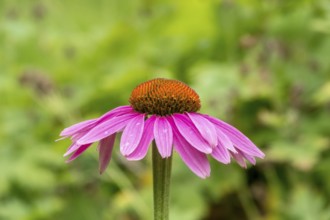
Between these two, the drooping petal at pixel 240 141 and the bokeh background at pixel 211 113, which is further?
the bokeh background at pixel 211 113

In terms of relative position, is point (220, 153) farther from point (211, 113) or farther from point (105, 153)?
point (211, 113)

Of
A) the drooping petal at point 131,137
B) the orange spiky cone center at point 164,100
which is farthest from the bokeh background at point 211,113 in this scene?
the drooping petal at point 131,137

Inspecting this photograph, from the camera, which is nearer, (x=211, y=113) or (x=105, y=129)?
(x=105, y=129)

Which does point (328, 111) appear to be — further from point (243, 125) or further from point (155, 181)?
point (155, 181)

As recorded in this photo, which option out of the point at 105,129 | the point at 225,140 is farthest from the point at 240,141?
the point at 105,129

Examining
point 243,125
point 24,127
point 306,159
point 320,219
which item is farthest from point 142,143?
point 24,127

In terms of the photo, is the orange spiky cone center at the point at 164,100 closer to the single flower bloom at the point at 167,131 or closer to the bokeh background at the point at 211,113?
the single flower bloom at the point at 167,131
